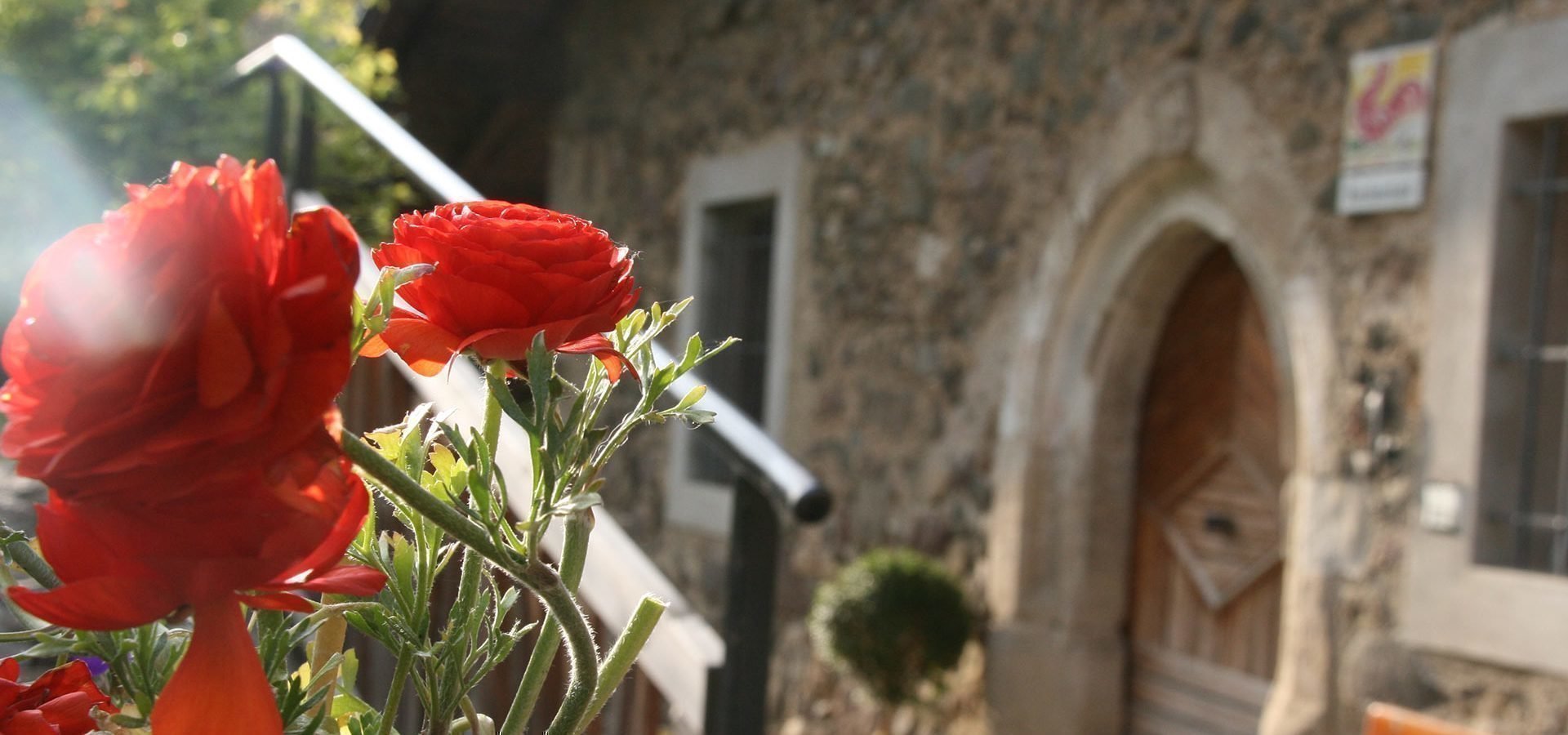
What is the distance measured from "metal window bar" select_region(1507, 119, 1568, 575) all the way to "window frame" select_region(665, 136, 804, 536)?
273cm

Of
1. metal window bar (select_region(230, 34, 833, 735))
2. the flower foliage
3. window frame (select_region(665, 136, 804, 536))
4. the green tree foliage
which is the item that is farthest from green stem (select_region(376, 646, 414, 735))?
window frame (select_region(665, 136, 804, 536))

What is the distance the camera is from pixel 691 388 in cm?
120

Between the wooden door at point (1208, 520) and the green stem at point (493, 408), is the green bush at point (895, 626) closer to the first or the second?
the wooden door at point (1208, 520)

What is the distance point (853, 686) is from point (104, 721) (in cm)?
427

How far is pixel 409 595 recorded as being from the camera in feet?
1.52

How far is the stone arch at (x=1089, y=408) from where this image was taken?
143 inches

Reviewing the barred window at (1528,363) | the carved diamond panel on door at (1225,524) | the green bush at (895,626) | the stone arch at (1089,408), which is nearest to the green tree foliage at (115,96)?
the green bush at (895,626)

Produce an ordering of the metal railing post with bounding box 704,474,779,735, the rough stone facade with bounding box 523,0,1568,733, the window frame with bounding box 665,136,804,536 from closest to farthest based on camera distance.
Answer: the metal railing post with bounding box 704,474,779,735
the rough stone facade with bounding box 523,0,1568,733
the window frame with bounding box 665,136,804,536

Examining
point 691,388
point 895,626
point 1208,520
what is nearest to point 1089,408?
point 1208,520

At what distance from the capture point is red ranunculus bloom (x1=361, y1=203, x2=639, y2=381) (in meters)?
0.43

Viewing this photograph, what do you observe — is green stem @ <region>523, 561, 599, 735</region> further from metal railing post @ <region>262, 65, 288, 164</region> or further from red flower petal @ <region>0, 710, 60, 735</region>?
metal railing post @ <region>262, 65, 288, 164</region>

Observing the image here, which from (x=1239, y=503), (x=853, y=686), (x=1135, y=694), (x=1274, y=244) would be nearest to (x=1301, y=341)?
(x=1274, y=244)

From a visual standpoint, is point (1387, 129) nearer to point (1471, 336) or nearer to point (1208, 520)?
point (1471, 336)

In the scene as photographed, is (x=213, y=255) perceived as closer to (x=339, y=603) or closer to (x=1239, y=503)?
(x=339, y=603)
